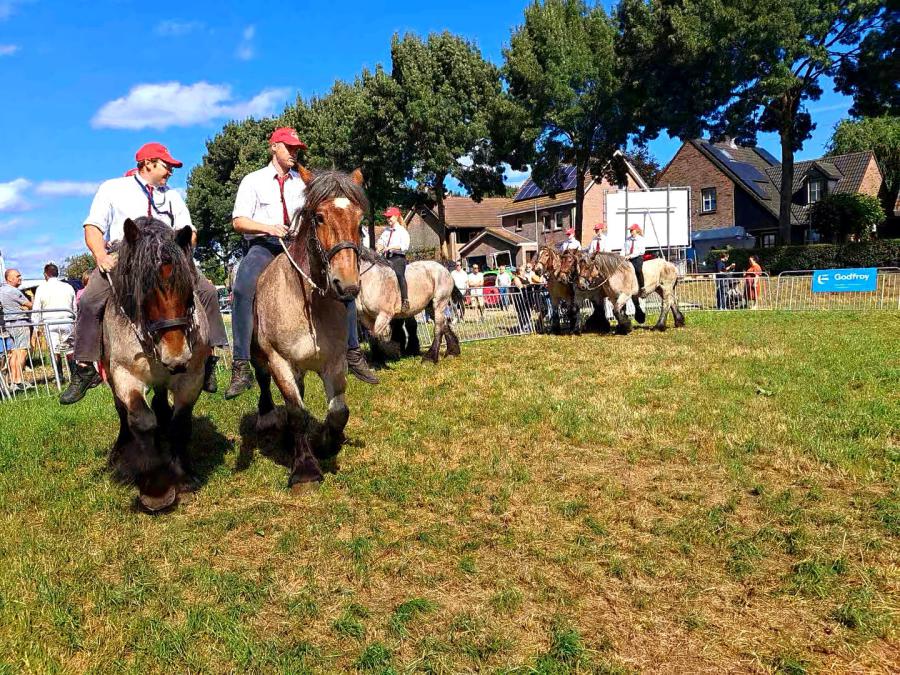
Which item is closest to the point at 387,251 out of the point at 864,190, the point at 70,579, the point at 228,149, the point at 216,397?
the point at 216,397

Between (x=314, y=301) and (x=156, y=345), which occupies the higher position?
(x=314, y=301)

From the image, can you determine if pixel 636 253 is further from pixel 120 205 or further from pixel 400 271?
pixel 120 205

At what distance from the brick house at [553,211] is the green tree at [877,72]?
1952 cm

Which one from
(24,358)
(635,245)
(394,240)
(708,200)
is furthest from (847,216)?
(24,358)

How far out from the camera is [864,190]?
147ft

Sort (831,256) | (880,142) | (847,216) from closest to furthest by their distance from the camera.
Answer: (831,256), (847,216), (880,142)

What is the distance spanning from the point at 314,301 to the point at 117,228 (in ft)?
6.13

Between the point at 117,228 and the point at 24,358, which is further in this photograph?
the point at 24,358

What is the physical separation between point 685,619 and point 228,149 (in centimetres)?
4856

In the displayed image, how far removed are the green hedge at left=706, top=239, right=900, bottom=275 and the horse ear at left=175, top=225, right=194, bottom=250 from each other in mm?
30759

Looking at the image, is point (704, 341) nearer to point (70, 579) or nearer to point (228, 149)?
point (70, 579)

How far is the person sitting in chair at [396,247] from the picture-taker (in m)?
10.1

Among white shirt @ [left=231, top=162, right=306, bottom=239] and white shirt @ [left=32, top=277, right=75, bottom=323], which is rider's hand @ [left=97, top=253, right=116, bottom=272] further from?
white shirt @ [left=32, top=277, right=75, bottom=323]

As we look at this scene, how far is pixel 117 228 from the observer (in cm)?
489
